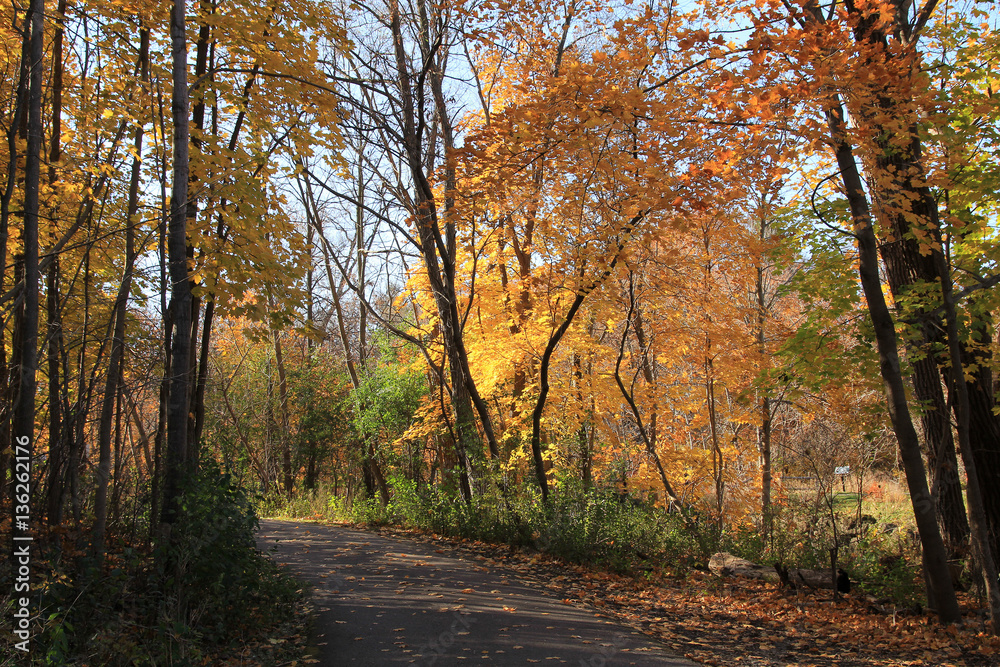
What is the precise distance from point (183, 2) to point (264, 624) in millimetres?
5957

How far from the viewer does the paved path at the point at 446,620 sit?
4.95 metres

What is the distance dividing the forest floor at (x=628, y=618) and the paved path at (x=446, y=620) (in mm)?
21

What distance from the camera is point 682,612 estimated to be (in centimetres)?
672

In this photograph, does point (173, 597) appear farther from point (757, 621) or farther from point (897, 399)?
point (897, 399)

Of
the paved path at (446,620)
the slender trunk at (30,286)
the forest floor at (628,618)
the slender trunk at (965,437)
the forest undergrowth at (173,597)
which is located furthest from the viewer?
the slender trunk at (965,437)

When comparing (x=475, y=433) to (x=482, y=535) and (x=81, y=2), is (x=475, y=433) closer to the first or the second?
(x=482, y=535)

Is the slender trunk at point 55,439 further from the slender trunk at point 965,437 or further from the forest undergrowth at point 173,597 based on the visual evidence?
the slender trunk at point 965,437

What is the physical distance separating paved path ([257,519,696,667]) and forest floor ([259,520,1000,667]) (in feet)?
0.07

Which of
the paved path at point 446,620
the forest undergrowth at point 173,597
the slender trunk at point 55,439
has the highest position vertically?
the slender trunk at point 55,439

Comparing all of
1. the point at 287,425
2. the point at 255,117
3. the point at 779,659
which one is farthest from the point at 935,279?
the point at 287,425

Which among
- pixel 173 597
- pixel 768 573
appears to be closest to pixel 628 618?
pixel 768 573

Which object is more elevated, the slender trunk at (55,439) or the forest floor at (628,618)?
the slender trunk at (55,439)

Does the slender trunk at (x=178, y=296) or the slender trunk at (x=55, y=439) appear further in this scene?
the slender trunk at (x=178, y=296)

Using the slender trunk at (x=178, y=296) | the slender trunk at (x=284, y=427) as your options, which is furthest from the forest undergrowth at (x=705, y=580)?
the slender trunk at (x=284, y=427)
